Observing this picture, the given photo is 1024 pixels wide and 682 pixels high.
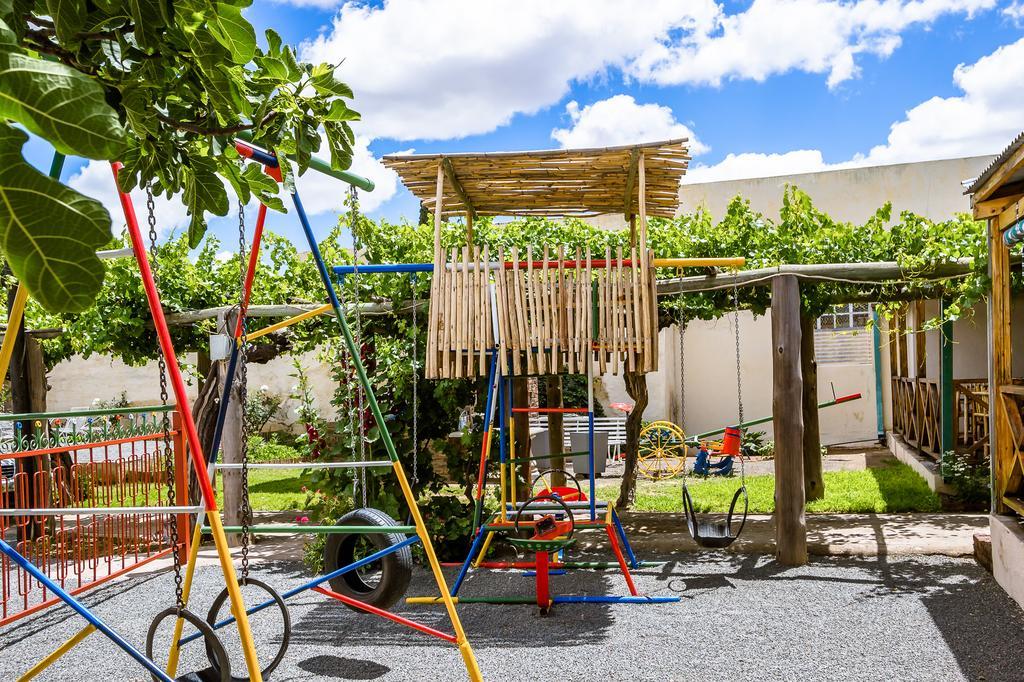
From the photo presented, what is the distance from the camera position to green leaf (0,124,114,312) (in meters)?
0.89

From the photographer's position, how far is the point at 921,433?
12.0 metres

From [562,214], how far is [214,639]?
5108 millimetres

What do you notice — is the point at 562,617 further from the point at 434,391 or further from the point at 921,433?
the point at 921,433

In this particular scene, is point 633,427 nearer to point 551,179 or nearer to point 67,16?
point 551,179

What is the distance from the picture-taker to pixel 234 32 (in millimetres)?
1245

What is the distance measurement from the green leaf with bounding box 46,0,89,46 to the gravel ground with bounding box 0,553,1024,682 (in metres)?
4.28

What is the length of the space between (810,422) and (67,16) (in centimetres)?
957

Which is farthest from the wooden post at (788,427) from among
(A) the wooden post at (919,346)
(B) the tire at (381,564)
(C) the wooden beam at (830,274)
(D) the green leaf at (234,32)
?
(D) the green leaf at (234,32)

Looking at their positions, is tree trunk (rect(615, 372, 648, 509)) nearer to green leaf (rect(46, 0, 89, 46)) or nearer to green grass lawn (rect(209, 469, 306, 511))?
green grass lawn (rect(209, 469, 306, 511))

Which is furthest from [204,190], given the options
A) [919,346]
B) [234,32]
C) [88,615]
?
[919,346]

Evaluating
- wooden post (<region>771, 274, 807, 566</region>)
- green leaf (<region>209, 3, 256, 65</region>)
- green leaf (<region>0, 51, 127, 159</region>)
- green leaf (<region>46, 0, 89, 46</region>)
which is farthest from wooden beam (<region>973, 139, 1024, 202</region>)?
green leaf (<region>0, 51, 127, 159</region>)

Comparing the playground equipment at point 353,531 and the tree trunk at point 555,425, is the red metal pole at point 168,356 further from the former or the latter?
the tree trunk at point 555,425

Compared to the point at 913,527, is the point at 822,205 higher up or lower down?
higher up

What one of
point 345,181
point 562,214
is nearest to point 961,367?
point 562,214
